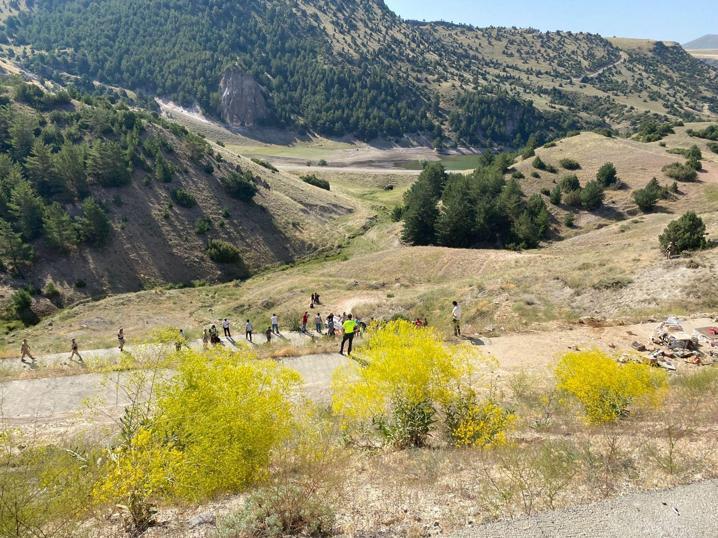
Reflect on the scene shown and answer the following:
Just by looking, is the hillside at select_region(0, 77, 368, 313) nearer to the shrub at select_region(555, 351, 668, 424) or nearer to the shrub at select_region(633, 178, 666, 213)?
the shrub at select_region(633, 178, 666, 213)

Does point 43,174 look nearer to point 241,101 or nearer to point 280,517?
point 280,517

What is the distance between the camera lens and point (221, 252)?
173 feet

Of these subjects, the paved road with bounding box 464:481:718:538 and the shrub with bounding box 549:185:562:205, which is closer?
the paved road with bounding box 464:481:718:538

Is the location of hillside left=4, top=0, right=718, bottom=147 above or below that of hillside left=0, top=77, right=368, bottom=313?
above

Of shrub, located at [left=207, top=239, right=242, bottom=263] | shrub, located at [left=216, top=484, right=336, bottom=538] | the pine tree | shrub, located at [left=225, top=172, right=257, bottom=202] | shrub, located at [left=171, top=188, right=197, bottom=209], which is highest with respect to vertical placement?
shrub, located at [left=225, top=172, right=257, bottom=202]

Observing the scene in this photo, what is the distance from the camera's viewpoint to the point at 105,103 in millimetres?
69438

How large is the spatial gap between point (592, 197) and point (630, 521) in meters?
53.9

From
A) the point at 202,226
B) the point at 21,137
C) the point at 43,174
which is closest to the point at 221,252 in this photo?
the point at 202,226

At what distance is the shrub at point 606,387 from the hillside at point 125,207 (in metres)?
45.9

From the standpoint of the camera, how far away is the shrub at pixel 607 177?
5634 centimetres

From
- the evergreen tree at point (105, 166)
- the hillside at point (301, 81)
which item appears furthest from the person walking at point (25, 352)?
the hillside at point (301, 81)

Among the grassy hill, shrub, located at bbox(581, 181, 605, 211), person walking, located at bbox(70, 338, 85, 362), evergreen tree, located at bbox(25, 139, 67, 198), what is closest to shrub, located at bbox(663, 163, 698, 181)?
the grassy hill

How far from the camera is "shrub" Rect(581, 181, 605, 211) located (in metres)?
53.1

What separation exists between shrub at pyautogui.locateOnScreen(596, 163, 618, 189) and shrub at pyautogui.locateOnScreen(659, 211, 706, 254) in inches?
1184
